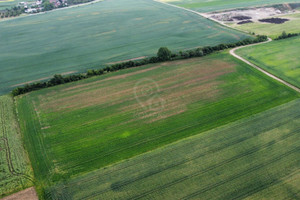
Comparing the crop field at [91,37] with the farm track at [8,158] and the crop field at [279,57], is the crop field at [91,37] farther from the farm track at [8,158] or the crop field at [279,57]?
the farm track at [8,158]

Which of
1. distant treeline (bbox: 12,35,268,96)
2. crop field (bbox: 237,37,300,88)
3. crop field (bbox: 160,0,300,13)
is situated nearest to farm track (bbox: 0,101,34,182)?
distant treeline (bbox: 12,35,268,96)

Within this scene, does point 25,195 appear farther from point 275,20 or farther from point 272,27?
point 275,20

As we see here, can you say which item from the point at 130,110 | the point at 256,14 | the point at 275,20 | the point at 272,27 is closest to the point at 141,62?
the point at 130,110

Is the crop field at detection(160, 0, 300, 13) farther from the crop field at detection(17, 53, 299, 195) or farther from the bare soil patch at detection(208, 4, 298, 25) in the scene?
the crop field at detection(17, 53, 299, 195)

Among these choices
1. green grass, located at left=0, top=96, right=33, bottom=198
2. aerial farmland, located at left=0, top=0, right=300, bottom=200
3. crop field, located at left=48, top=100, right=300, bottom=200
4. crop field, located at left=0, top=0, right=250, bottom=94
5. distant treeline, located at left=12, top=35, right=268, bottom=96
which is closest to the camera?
crop field, located at left=48, top=100, right=300, bottom=200

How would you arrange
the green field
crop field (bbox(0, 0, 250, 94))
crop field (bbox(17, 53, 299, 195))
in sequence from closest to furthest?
crop field (bbox(17, 53, 299, 195)), crop field (bbox(0, 0, 250, 94)), the green field

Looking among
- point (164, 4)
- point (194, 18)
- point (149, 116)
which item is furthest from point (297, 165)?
point (164, 4)
